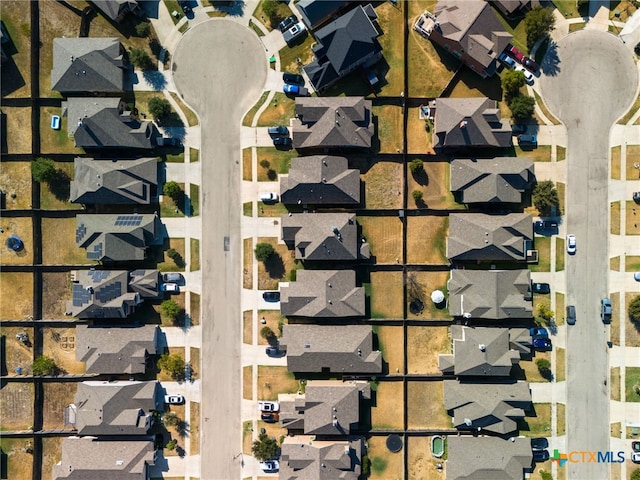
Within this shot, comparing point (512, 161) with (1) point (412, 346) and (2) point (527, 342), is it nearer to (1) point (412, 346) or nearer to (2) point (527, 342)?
(2) point (527, 342)

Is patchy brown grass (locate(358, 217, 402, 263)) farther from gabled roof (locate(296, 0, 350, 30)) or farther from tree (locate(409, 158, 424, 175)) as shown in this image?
gabled roof (locate(296, 0, 350, 30))

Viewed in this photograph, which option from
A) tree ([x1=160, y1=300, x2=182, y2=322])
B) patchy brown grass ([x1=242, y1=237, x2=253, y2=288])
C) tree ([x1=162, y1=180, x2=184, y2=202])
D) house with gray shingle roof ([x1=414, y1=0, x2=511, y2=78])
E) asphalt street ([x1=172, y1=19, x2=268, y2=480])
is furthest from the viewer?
patchy brown grass ([x1=242, y1=237, x2=253, y2=288])

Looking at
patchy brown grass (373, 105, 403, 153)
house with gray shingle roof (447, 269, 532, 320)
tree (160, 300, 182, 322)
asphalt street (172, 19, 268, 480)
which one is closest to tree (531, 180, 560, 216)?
house with gray shingle roof (447, 269, 532, 320)

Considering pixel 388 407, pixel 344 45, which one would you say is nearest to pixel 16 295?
pixel 388 407

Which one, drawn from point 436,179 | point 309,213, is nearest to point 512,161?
point 436,179

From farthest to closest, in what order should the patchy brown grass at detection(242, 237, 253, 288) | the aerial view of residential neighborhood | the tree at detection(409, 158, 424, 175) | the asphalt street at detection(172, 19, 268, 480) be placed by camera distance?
the patchy brown grass at detection(242, 237, 253, 288) → the asphalt street at detection(172, 19, 268, 480) → the aerial view of residential neighborhood → the tree at detection(409, 158, 424, 175)

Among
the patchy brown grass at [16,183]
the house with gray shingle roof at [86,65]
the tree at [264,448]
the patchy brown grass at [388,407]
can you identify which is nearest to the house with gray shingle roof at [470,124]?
the patchy brown grass at [388,407]
